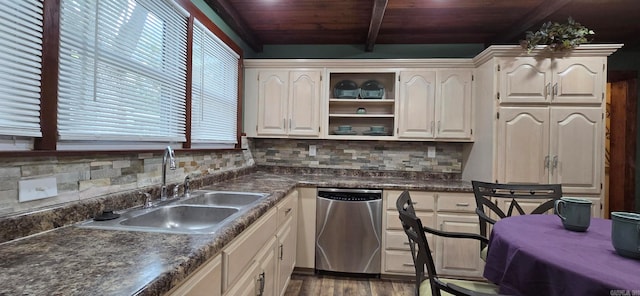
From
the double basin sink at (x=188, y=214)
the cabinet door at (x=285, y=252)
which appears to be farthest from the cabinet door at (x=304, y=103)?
the double basin sink at (x=188, y=214)

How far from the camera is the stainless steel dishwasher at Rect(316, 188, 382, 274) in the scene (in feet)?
8.55

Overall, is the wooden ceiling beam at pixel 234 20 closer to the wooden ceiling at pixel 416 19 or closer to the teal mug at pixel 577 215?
the wooden ceiling at pixel 416 19

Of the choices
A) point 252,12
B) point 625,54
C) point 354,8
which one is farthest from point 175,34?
point 625,54

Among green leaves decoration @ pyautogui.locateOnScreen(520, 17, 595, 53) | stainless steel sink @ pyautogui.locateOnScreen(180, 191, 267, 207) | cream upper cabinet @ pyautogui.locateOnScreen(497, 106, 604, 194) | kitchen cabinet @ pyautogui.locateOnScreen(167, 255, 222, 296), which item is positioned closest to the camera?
kitchen cabinet @ pyautogui.locateOnScreen(167, 255, 222, 296)

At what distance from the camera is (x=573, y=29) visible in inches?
94.7

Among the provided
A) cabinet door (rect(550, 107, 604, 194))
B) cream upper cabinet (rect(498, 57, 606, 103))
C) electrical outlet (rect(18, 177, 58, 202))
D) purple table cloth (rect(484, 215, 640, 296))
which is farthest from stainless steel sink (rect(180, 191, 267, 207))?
cabinet door (rect(550, 107, 604, 194))

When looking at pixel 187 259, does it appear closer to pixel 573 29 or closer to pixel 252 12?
pixel 252 12

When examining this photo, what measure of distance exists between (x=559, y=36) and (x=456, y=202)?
1.62 meters

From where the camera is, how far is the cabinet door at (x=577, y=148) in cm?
249

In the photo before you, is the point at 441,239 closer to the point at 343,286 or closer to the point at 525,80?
the point at 343,286

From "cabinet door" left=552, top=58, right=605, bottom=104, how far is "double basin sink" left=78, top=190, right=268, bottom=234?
8.63 feet

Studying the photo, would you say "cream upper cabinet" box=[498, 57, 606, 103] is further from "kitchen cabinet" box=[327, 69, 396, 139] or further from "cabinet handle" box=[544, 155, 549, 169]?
"kitchen cabinet" box=[327, 69, 396, 139]

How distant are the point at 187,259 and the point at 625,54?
4.64 m

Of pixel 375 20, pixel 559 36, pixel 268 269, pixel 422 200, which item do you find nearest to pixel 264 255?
pixel 268 269
